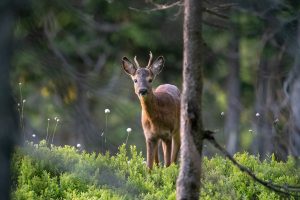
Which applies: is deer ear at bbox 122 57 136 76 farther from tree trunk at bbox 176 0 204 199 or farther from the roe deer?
tree trunk at bbox 176 0 204 199

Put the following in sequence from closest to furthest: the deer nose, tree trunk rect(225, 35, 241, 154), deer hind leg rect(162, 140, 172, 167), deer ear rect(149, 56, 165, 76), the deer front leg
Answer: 1. the deer front leg
2. the deer nose
3. deer hind leg rect(162, 140, 172, 167)
4. deer ear rect(149, 56, 165, 76)
5. tree trunk rect(225, 35, 241, 154)

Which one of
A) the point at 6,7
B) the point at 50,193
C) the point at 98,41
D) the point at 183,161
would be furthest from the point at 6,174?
the point at 98,41

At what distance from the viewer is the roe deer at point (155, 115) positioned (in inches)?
466

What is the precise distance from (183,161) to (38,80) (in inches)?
120

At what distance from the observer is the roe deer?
11.8 meters

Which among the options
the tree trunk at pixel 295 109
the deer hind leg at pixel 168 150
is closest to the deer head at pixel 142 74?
the deer hind leg at pixel 168 150

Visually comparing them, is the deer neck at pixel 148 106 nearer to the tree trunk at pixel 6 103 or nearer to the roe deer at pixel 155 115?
the roe deer at pixel 155 115

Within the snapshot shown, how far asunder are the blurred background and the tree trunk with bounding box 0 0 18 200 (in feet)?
0.20

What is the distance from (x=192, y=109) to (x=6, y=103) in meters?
3.08

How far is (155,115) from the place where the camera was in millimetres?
11961

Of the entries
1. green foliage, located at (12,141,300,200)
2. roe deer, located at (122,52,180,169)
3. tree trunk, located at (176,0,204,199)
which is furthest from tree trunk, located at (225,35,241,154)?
tree trunk, located at (176,0,204,199)

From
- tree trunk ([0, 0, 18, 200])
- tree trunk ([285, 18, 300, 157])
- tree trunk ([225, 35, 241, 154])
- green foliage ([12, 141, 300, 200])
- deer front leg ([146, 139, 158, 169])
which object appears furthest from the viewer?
tree trunk ([225, 35, 241, 154])

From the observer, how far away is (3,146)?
4.11 m

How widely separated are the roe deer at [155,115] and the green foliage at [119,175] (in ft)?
2.64
